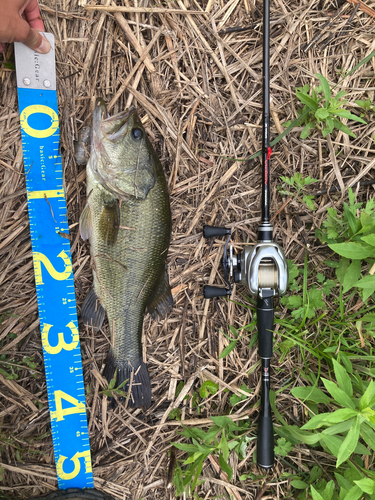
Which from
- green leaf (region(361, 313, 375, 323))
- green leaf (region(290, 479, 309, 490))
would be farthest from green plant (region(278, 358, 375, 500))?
green leaf (region(361, 313, 375, 323))

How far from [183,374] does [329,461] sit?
4.62 feet

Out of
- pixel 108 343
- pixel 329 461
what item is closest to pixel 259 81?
pixel 108 343

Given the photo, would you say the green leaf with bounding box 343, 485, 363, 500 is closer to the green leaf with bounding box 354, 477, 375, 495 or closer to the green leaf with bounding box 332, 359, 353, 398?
the green leaf with bounding box 354, 477, 375, 495

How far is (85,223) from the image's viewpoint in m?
2.43

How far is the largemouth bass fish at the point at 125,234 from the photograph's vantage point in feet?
7.42

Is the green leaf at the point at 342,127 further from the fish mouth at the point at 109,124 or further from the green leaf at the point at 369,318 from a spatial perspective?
the fish mouth at the point at 109,124

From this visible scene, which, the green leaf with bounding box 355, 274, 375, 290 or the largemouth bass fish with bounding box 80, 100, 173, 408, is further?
the largemouth bass fish with bounding box 80, 100, 173, 408

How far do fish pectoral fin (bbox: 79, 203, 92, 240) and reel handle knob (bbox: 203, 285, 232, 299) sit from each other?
993 millimetres

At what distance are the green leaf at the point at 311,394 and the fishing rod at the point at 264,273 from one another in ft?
0.80

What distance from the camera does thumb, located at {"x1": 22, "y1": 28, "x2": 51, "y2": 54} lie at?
7.54 feet

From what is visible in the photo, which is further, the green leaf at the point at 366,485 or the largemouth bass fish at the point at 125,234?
the largemouth bass fish at the point at 125,234

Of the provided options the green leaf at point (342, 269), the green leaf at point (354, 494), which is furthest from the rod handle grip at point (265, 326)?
the green leaf at point (354, 494)

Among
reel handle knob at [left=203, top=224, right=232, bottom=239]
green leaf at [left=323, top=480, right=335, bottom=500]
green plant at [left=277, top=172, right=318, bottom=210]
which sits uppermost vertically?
green plant at [left=277, top=172, right=318, bottom=210]

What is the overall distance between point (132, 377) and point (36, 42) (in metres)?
2.60
